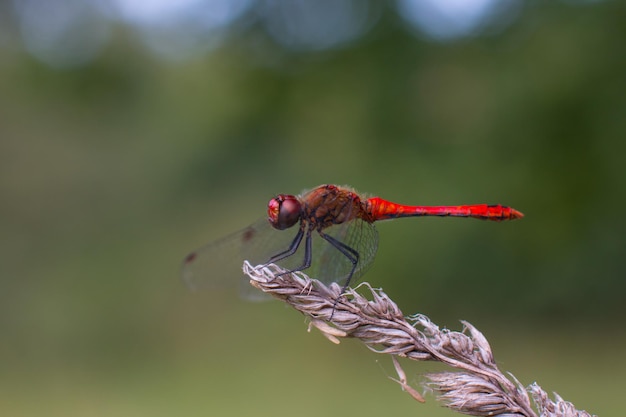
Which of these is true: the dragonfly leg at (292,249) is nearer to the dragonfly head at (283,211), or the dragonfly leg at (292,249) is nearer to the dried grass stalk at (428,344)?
the dragonfly head at (283,211)

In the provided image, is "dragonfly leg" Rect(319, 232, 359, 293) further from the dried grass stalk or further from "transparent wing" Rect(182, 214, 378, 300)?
the dried grass stalk

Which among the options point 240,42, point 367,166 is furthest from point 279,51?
point 367,166

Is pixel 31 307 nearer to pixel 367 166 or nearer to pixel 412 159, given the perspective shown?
pixel 367 166

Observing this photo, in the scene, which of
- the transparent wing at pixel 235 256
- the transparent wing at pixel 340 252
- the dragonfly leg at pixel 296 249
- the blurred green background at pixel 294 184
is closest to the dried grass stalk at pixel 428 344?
the dragonfly leg at pixel 296 249

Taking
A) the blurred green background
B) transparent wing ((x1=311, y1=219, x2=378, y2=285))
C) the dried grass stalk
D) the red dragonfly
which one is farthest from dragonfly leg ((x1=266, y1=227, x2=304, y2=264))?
the blurred green background

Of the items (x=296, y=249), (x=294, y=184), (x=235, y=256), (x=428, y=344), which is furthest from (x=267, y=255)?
(x=294, y=184)

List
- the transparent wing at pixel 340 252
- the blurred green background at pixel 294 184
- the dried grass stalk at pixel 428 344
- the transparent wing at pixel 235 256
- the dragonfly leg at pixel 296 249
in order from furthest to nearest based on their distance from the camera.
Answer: the blurred green background at pixel 294 184 < the transparent wing at pixel 235 256 < the transparent wing at pixel 340 252 < the dragonfly leg at pixel 296 249 < the dried grass stalk at pixel 428 344

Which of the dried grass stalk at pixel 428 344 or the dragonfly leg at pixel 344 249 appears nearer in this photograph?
the dried grass stalk at pixel 428 344
